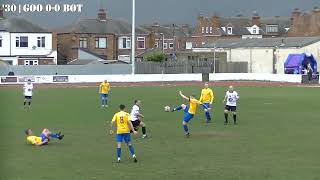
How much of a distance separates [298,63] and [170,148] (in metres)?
58.1

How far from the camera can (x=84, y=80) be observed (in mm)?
70250

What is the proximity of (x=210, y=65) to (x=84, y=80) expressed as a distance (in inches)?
852

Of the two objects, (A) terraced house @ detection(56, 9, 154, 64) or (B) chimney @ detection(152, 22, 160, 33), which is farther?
(B) chimney @ detection(152, 22, 160, 33)

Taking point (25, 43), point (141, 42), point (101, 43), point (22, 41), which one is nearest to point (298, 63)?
point (101, 43)

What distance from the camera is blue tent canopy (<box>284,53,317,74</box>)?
76.8m

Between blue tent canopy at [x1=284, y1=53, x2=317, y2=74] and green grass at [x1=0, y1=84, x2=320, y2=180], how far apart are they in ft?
136

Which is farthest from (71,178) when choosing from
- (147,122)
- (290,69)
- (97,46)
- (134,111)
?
(97,46)

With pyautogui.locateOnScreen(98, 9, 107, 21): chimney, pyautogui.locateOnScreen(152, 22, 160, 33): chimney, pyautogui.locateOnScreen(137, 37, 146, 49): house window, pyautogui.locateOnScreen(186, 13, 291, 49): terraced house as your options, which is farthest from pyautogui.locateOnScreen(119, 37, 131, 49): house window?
pyautogui.locateOnScreen(186, 13, 291, 49): terraced house

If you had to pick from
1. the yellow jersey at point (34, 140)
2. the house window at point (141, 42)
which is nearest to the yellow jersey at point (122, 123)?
the yellow jersey at point (34, 140)

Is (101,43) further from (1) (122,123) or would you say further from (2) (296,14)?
(1) (122,123)

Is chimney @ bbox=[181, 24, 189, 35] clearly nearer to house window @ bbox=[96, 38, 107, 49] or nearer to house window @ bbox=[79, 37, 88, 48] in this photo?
house window @ bbox=[96, 38, 107, 49]

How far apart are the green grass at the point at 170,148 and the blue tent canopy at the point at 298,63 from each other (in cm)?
4131

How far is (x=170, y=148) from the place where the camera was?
70.4 ft

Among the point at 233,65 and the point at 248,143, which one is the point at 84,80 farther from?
the point at 248,143
